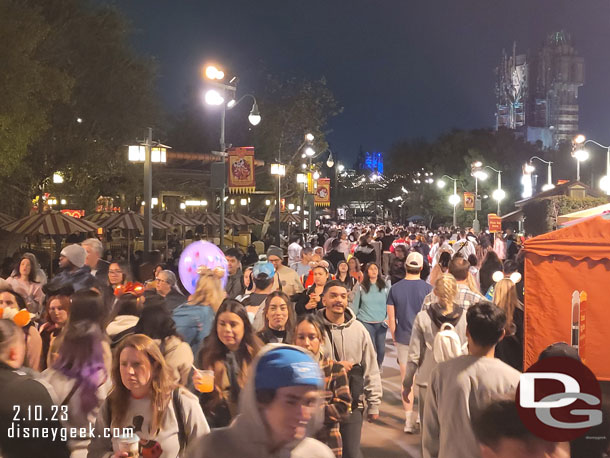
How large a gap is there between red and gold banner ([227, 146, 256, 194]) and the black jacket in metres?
16.5

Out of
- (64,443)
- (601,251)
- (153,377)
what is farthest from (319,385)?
(601,251)

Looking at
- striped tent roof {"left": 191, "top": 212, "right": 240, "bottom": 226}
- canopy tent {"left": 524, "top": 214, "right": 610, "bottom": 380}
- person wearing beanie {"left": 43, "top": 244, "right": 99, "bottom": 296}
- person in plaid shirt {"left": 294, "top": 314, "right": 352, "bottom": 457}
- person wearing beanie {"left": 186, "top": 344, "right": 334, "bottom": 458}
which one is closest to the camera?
person wearing beanie {"left": 186, "top": 344, "right": 334, "bottom": 458}

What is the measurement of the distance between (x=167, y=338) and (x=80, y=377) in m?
0.79

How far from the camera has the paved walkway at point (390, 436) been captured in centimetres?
755

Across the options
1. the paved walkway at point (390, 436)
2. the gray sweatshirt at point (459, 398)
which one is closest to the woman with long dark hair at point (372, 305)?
the paved walkway at point (390, 436)

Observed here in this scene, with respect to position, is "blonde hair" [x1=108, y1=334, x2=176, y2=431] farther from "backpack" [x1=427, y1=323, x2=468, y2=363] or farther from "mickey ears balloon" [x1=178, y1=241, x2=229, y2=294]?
"mickey ears balloon" [x1=178, y1=241, x2=229, y2=294]

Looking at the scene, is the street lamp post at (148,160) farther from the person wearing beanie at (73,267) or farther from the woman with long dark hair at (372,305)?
the woman with long dark hair at (372,305)

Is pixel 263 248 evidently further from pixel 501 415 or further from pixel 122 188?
pixel 501 415

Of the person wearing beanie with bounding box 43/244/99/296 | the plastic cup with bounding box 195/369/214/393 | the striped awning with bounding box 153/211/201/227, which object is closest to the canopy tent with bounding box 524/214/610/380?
the plastic cup with bounding box 195/369/214/393

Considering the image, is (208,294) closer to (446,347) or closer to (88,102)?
(446,347)

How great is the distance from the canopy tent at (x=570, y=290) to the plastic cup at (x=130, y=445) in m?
6.14

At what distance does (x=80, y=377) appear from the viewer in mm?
4816

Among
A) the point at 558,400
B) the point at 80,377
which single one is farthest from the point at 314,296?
the point at 558,400

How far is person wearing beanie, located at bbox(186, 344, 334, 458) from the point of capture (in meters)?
2.79
